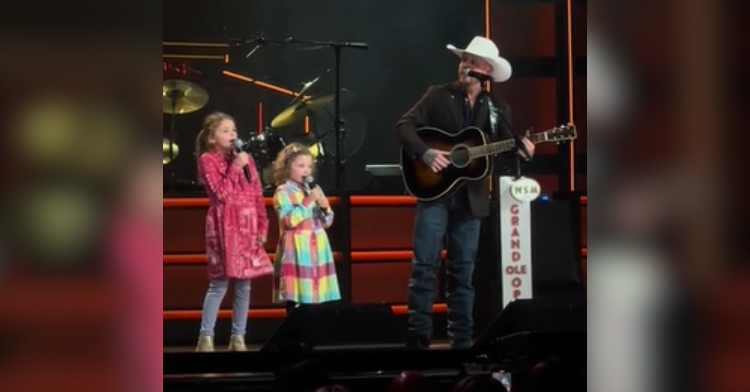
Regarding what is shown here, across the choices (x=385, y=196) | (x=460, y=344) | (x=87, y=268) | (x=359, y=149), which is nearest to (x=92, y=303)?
(x=87, y=268)

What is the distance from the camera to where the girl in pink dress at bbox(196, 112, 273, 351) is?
217cm

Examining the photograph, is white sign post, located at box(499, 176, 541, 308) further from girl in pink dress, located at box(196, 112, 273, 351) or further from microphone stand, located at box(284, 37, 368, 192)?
girl in pink dress, located at box(196, 112, 273, 351)

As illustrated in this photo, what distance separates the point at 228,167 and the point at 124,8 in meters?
2.05

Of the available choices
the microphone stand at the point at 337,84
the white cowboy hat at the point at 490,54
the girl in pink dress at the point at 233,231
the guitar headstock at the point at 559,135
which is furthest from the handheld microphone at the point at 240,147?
the guitar headstock at the point at 559,135

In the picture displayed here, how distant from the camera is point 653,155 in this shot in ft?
0.65

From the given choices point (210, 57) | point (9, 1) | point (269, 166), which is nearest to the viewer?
point (9, 1)

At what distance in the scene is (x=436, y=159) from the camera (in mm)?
2219

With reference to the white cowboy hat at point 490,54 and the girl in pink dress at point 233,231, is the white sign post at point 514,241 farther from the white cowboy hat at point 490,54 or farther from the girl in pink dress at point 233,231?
the girl in pink dress at point 233,231

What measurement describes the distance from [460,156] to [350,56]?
61 cm

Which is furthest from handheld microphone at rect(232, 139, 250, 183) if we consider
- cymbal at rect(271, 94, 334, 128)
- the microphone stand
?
the microphone stand

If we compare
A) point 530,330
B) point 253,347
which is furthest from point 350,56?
point 530,330

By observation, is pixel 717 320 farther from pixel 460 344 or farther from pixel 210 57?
pixel 210 57

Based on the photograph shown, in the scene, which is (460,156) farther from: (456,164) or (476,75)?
(476,75)

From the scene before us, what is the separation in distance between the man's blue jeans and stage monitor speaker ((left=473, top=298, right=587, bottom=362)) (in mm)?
262
